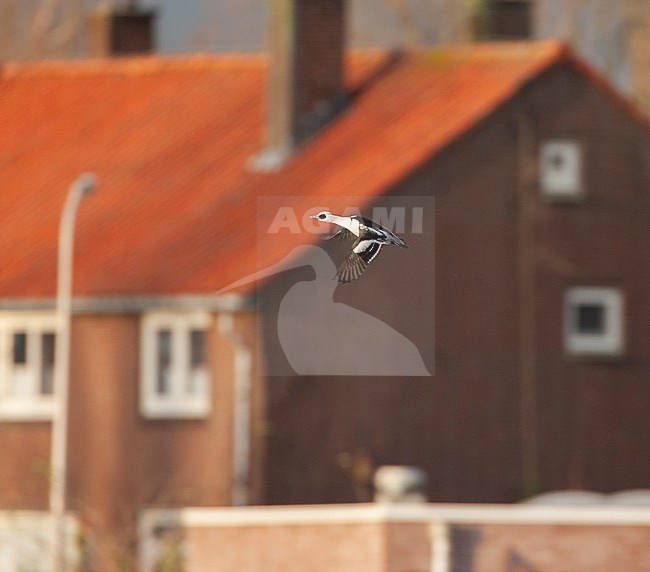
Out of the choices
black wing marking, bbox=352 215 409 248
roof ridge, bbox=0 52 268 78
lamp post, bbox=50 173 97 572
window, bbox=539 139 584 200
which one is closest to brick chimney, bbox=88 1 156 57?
roof ridge, bbox=0 52 268 78

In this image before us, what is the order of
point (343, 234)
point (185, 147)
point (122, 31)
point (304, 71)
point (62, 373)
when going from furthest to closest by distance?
point (122, 31) < point (304, 71) < point (185, 147) < point (62, 373) < point (343, 234)

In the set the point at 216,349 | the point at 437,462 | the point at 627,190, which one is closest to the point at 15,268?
the point at 216,349

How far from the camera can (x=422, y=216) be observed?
6504 mm

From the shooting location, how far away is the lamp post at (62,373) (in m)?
18.2

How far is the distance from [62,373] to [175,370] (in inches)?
45.2

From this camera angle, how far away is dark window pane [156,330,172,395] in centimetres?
2056

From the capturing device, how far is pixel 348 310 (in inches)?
753

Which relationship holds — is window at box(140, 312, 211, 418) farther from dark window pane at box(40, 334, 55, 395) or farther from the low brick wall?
the low brick wall

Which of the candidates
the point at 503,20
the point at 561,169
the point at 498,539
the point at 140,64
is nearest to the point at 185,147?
the point at 140,64

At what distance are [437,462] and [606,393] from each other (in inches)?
76.2

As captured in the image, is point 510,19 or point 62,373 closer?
point 62,373

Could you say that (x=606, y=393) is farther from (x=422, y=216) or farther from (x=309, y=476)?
(x=422, y=216)

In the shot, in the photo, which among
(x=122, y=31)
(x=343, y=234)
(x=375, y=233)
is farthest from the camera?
(x=122, y=31)

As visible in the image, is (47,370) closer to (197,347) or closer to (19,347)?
(19,347)
